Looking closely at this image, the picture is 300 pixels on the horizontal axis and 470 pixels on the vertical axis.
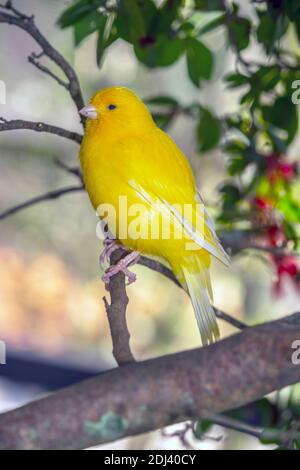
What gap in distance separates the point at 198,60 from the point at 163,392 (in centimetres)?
141

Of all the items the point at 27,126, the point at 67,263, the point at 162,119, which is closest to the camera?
the point at 27,126

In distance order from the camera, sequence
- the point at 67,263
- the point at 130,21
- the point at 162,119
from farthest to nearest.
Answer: the point at 67,263
the point at 162,119
the point at 130,21

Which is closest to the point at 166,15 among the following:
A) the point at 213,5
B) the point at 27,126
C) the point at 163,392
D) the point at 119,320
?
the point at 213,5

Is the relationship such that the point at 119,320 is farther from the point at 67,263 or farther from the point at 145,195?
the point at 67,263

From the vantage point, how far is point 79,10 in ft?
6.48

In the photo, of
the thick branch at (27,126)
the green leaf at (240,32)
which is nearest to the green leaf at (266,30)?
the green leaf at (240,32)

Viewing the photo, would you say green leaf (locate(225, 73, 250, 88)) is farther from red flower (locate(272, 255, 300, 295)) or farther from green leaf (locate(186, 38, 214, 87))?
red flower (locate(272, 255, 300, 295))

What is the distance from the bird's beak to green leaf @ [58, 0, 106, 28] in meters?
0.23

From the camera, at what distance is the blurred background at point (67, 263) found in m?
4.55

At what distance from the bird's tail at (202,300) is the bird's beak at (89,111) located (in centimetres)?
45

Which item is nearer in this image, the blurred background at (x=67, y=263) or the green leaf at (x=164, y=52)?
the green leaf at (x=164, y=52)

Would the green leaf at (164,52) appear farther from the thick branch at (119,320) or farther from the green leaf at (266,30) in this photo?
the thick branch at (119,320)

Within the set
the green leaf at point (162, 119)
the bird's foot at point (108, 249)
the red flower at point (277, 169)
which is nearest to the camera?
the bird's foot at point (108, 249)

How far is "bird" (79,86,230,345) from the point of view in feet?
6.91
